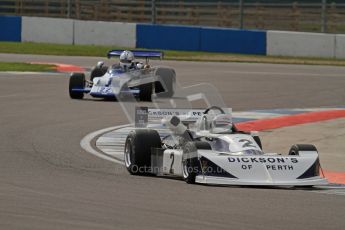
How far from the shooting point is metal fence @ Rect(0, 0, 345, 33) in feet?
127

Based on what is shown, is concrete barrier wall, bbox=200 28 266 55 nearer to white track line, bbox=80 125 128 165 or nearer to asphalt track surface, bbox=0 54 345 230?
asphalt track surface, bbox=0 54 345 230

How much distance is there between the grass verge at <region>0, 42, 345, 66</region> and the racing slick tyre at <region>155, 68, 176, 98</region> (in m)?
12.1

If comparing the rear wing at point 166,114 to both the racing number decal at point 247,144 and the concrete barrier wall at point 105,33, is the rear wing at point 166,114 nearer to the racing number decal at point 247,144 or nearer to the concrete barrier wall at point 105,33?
the racing number decal at point 247,144

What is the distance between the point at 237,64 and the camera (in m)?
34.7

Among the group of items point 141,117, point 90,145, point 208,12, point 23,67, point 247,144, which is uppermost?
point 208,12

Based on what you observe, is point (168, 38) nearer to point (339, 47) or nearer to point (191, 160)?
point (339, 47)

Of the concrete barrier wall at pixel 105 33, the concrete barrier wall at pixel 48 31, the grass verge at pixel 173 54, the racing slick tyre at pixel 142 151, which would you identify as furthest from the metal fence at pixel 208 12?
the racing slick tyre at pixel 142 151

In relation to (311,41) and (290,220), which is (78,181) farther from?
(311,41)

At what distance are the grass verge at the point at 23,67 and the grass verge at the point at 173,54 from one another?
564 centimetres

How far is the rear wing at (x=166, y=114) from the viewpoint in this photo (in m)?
12.8

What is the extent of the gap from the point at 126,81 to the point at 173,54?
50.8ft

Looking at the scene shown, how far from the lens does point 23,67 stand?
3080 centimetres

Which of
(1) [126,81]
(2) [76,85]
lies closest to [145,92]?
(1) [126,81]

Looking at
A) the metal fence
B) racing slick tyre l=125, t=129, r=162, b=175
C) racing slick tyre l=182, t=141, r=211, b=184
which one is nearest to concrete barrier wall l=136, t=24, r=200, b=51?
the metal fence
